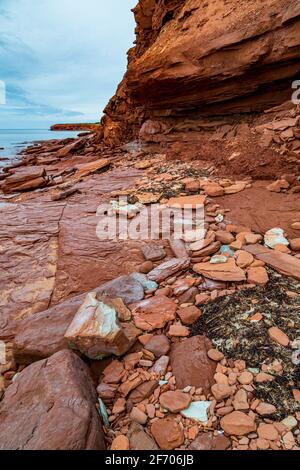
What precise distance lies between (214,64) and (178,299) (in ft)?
23.7

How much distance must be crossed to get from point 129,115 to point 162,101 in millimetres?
4953

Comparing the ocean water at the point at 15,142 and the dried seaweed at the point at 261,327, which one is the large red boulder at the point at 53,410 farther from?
the ocean water at the point at 15,142

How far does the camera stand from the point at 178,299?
2807mm

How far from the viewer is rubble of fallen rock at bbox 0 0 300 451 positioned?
1.68m

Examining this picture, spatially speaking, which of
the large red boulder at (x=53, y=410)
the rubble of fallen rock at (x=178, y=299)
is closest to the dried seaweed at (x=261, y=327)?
the rubble of fallen rock at (x=178, y=299)

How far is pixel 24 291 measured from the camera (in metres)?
3.37

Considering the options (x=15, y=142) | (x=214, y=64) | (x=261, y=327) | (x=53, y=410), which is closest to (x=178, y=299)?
(x=261, y=327)

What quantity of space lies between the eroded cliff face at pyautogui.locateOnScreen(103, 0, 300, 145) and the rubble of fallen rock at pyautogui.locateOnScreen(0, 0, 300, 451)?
55mm

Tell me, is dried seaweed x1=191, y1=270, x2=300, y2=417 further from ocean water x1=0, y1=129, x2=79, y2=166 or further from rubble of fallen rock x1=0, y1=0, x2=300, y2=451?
ocean water x1=0, y1=129, x2=79, y2=166

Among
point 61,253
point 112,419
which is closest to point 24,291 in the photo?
point 61,253

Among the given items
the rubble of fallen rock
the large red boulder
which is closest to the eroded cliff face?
the rubble of fallen rock

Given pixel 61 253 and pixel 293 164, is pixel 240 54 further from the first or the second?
pixel 61 253

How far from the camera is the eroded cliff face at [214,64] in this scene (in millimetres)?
6379

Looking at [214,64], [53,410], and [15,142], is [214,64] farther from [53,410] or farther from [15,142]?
[15,142]
